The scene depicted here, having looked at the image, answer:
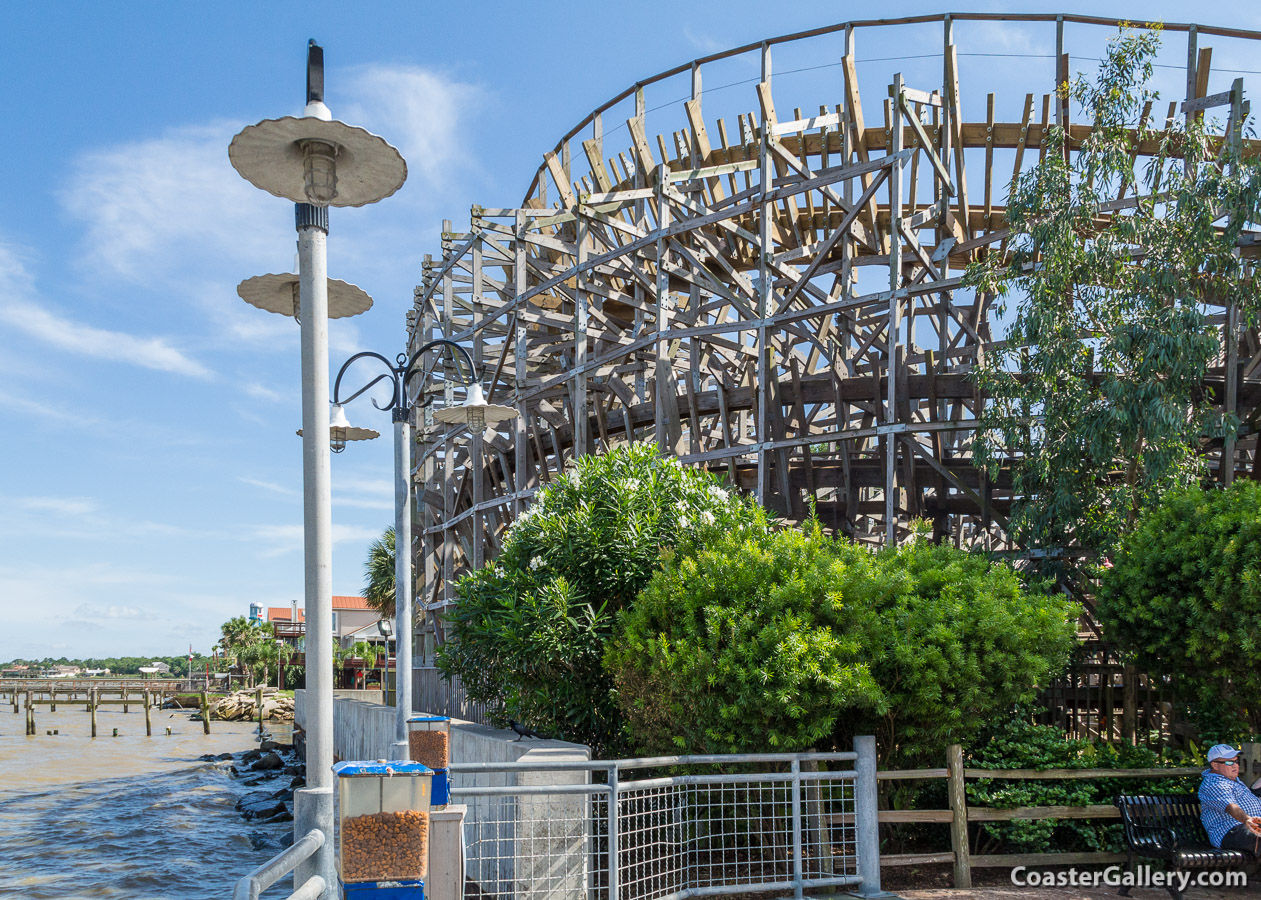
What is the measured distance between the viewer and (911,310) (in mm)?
21031

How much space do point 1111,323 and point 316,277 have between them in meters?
12.2

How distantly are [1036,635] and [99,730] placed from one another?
59644 mm

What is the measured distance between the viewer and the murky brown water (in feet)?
58.6

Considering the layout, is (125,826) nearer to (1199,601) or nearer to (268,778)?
(268,778)

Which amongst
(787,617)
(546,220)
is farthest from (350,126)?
(546,220)

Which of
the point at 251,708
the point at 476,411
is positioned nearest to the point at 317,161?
the point at 476,411

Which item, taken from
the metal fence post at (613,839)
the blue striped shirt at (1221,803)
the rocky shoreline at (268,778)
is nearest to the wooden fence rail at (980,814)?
the blue striped shirt at (1221,803)

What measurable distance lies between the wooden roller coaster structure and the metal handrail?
1277 cm

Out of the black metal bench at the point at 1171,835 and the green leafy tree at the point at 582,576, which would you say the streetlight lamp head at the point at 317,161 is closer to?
the green leafy tree at the point at 582,576

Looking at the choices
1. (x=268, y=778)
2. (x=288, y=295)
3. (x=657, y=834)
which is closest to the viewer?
(x=288, y=295)

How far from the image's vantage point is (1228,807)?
349 inches

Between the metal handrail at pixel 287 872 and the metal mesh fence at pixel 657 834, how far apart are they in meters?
2.92

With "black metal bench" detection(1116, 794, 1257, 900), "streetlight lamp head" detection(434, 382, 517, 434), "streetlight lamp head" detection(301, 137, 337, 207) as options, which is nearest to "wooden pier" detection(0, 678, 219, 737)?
"streetlight lamp head" detection(434, 382, 517, 434)

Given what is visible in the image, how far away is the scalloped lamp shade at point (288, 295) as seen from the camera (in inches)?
244
